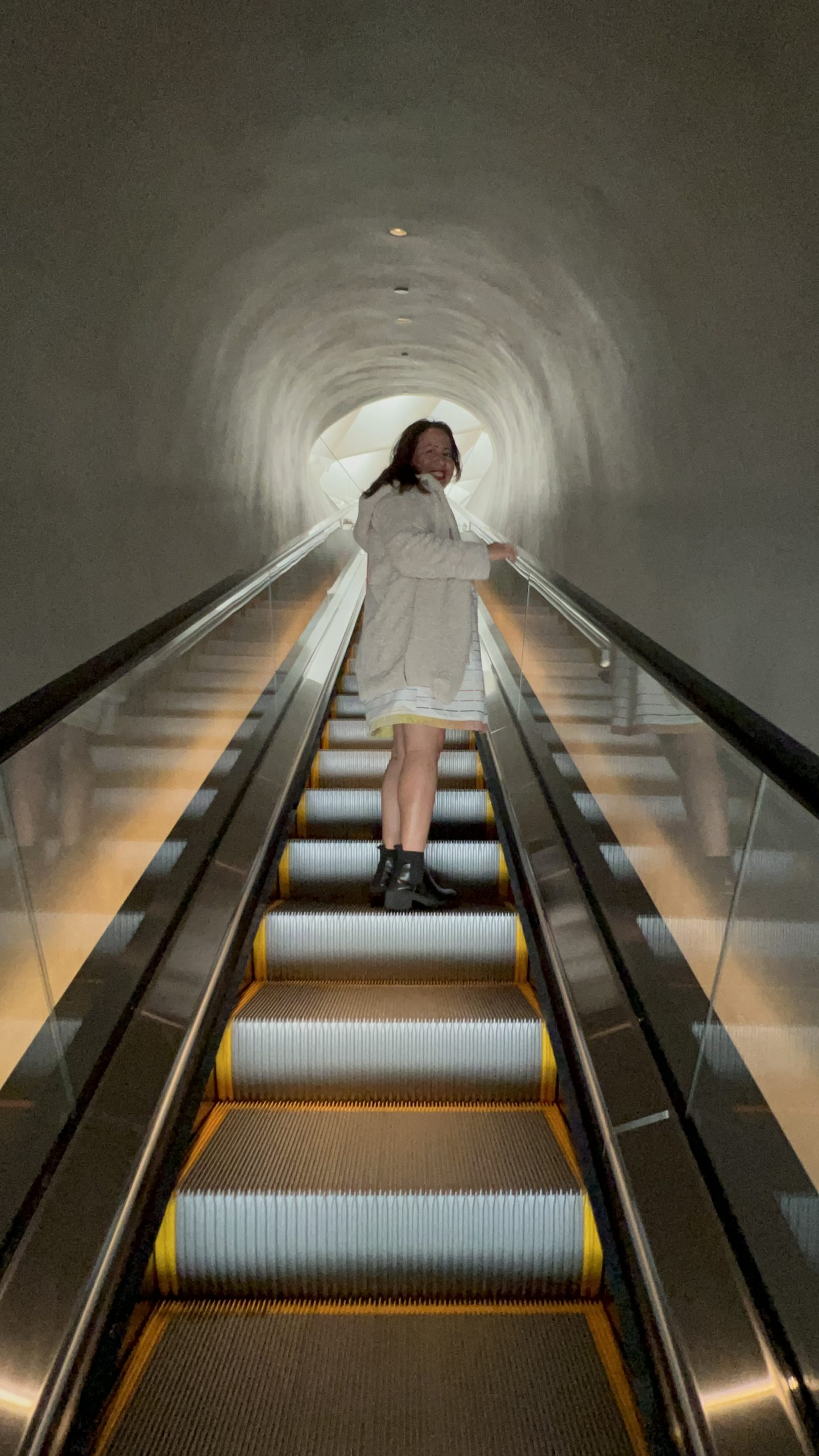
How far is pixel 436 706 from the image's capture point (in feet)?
10.6

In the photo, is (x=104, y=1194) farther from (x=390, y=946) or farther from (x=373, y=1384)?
(x=390, y=946)

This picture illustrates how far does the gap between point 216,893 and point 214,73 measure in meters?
2.47

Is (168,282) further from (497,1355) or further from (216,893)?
(497,1355)

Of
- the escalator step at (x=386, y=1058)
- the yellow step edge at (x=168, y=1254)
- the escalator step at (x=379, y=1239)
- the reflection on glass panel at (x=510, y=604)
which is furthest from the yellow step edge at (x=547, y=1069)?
the reflection on glass panel at (x=510, y=604)

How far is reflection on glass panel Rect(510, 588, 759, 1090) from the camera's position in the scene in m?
2.00

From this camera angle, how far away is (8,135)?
2.33 m

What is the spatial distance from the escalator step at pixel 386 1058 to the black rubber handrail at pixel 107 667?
3.49ft

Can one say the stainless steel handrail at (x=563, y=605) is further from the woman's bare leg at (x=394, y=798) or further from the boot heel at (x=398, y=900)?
the boot heel at (x=398, y=900)

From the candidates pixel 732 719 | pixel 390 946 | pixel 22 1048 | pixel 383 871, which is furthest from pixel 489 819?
pixel 22 1048

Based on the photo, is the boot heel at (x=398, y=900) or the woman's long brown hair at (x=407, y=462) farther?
the boot heel at (x=398, y=900)

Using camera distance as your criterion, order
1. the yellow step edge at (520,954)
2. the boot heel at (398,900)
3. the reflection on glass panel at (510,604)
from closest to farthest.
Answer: the yellow step edge at (520,954) < the boot heel at (398,900) < the reflection on glass panel at (510,604)

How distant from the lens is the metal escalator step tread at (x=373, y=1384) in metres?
1.54

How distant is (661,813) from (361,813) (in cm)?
199

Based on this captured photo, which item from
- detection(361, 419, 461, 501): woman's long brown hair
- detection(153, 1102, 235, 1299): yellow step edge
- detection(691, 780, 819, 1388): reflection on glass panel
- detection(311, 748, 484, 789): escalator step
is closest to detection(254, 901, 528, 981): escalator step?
detection(153, 1102, 235, 1299): yellow step edge
